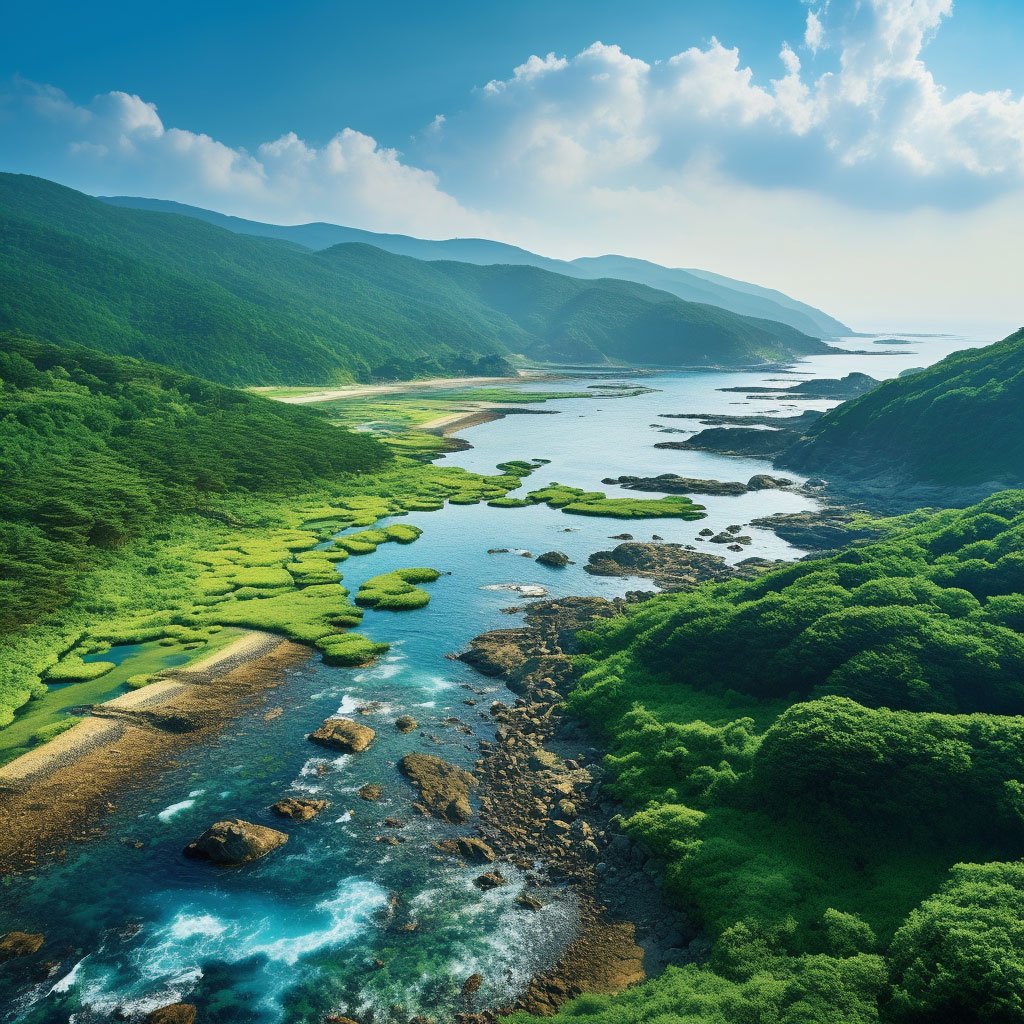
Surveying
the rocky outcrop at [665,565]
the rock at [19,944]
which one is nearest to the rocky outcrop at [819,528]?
the rocky outcrop at [665,565]

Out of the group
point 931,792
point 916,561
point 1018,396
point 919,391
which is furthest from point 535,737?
point 919,391

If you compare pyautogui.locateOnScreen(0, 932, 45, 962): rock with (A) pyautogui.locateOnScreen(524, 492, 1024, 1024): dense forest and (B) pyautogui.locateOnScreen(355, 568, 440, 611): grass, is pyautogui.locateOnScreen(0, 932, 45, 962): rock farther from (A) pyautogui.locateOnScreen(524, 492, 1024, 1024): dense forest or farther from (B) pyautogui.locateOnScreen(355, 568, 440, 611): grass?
(B) pyautogui.locateOnScreen(355, 568, 440, 611): grass

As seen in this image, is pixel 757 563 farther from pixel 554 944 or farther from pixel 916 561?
pixel 554 944

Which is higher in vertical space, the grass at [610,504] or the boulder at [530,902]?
the grass at [610,504]

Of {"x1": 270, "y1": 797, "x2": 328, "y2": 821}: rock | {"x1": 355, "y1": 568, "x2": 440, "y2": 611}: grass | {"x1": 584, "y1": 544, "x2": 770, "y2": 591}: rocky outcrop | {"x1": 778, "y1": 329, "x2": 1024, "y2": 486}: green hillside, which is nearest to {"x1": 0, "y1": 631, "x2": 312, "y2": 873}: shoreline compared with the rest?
{"x1": 270, "y1": 797, "x2": 328, "y2": 821}: rock

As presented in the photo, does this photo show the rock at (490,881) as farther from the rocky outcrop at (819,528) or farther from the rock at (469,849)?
the rocky outcrop at (819,528)

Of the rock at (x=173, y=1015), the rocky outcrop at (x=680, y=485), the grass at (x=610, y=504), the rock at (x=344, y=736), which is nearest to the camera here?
the rock at (x=173, y=1015)

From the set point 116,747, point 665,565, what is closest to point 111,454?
point 116,747
